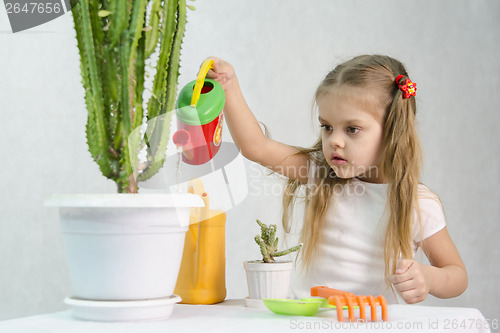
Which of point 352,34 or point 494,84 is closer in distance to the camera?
point 352,34

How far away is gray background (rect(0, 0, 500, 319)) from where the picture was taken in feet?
6.36

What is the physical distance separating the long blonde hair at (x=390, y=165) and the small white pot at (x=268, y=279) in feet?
1.36

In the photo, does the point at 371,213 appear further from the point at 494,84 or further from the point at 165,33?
the point at 494,84

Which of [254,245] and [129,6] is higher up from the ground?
[129,6]

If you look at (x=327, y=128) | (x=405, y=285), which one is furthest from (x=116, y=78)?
(x=327, y=128)

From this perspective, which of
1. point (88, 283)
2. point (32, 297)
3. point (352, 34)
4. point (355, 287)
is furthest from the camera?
point (352, 34)

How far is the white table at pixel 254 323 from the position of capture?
26.2 inches

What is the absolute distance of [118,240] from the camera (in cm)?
71

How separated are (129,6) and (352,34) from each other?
2.03m

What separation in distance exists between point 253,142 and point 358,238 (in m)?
0.35

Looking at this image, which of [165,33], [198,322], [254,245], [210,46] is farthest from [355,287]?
[210,46]

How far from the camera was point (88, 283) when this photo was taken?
718 millimetres

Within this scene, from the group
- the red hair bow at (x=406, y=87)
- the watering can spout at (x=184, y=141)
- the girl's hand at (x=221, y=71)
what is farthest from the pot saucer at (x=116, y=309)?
the red hair bow at (x=406, y=87)

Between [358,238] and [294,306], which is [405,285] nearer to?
[294,306]
